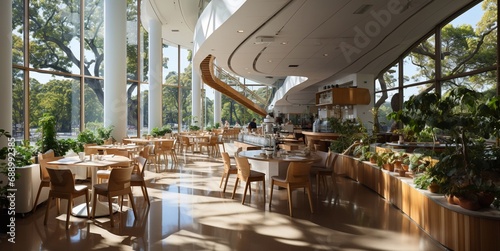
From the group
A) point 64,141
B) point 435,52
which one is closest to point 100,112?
point 64,141

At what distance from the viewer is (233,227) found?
15.7 ft

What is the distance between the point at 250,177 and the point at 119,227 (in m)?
2.15

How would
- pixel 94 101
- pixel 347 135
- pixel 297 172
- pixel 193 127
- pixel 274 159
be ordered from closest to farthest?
pixel 297 172 → pixel 274 159 → pixel 347 135 → pixel 94 101 → pixel 193 127

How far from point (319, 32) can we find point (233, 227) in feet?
15.9

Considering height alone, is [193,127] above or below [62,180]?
above

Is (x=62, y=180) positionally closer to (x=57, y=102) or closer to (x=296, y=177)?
(x=296, y=177)

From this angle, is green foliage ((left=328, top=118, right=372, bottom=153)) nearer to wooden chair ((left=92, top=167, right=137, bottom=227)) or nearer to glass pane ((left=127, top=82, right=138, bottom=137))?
wooden chair ((left=92, top=167, right=137, bottom=227))

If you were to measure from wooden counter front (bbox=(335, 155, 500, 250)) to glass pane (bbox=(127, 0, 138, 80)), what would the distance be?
1067 centimetres

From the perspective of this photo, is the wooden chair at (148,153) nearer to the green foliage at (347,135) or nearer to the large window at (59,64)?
the large window at (59,64)

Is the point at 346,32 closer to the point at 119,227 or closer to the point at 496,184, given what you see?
the point at 496,184

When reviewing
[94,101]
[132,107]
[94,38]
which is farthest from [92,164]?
[132,107]

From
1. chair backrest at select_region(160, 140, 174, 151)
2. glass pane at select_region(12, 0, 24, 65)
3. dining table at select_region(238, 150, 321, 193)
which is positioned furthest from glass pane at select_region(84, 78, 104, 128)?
dining table at select_region(238, 150, 321, 193)

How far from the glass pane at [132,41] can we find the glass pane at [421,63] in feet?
32.4

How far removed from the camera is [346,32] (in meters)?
7.98
